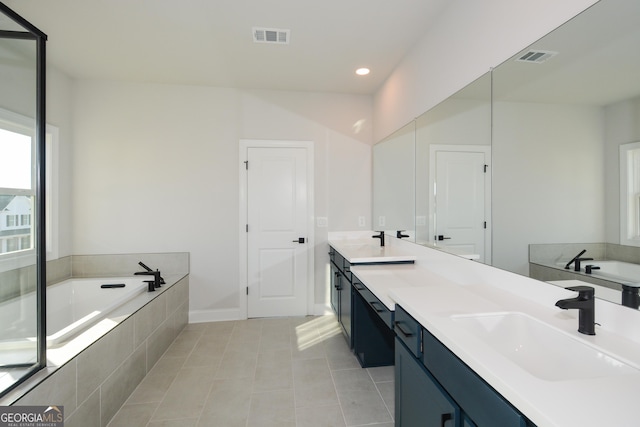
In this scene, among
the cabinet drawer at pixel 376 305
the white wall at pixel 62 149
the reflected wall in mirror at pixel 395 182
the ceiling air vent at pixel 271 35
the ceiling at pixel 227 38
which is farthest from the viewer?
the white wall at pixel 62 149

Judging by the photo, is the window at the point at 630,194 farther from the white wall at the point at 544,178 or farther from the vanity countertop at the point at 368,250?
the vanity countertop at the point at 368,250

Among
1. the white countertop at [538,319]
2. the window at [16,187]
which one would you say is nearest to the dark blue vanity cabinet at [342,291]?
the white countertop at [538,319]

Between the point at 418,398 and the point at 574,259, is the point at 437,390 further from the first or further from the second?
the point at 574,259

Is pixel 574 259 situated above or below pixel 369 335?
above

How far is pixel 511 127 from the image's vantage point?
1.52m

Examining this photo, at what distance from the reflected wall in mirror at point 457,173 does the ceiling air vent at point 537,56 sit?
23 cm

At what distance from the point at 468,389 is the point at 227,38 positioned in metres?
2.81

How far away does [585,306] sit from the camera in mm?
1012

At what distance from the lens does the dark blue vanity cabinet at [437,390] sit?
823mm

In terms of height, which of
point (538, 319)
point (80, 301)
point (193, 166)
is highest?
point (193, 166)

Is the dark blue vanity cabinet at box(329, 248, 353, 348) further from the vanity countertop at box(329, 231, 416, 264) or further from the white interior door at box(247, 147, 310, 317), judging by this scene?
the white interior door at box(247, 147, 310, 317)

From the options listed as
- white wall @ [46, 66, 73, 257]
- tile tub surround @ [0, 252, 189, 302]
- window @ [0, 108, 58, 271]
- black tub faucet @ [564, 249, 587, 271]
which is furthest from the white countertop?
white wall @ [46, 66, 73, 257]

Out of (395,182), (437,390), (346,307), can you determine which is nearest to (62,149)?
(346,307)

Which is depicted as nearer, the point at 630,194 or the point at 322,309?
the point at 630,194
